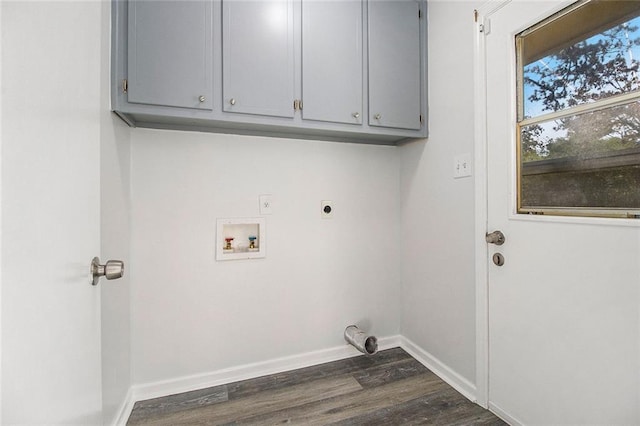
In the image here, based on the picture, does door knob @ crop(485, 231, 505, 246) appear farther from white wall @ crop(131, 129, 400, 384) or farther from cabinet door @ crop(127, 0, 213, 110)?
cabinet door @ crop(127, 0, 213, 110)

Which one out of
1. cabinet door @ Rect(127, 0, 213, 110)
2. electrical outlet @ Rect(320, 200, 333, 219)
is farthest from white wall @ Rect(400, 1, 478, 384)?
cabinet door @ Rect(127, 0, 213, 110)

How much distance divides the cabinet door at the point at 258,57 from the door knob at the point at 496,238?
1.22 m

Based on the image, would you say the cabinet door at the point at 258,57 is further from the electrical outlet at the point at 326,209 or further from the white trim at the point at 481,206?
the white trim at the point at 481,206

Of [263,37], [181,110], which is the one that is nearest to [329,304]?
[181,110]

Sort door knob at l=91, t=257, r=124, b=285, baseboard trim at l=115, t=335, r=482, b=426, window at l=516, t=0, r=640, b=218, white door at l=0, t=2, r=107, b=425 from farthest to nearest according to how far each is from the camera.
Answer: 1. baseboard trim at l=115, t=335, r=482, b=426
2. window at l=516, t=0, r=640, b=218
3. door knob at l=91, t=257, r=124, b=285
4. white door at l=0, t=2, r=107, b=425

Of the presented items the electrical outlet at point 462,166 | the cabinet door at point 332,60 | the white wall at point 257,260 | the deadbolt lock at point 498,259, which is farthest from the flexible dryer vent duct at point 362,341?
the cabinet door at point 332,60

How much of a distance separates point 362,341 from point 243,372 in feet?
2.55

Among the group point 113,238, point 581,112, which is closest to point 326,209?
point 113,238

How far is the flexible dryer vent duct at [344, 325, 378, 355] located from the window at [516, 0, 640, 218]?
1200 mm

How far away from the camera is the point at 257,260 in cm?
180

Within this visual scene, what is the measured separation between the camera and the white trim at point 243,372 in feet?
5.21

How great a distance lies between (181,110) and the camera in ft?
4.52

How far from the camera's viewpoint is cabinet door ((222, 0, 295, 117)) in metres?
1.43

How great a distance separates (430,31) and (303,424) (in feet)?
7.81
